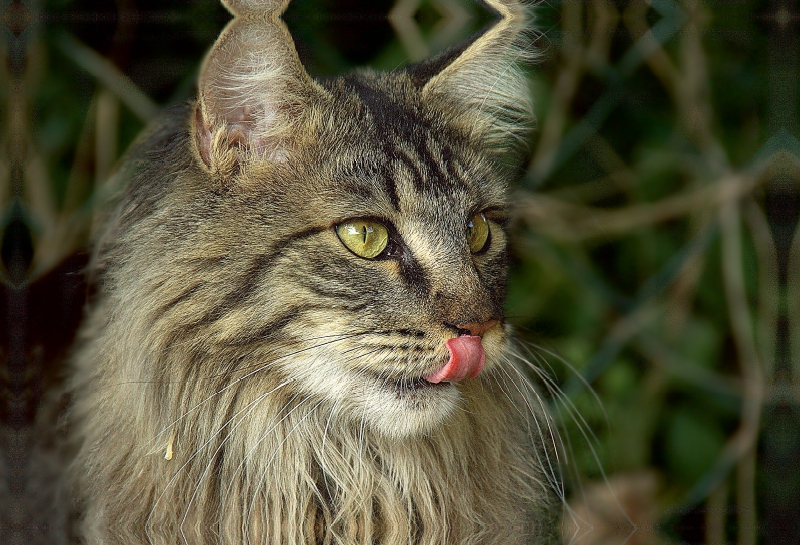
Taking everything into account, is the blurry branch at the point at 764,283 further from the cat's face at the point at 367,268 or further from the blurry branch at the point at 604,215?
the cat's face at the point at 367,268

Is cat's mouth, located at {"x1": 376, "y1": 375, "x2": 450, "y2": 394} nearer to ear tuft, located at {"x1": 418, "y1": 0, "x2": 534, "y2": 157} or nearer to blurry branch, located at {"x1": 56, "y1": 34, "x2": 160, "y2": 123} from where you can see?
ear tuft, located at {"x1": 418, "y1": 0, "x2": 534, "y2": 157}

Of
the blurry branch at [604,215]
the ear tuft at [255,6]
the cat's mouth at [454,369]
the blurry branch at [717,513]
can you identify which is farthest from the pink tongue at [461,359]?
the blurry branch at [604,215]

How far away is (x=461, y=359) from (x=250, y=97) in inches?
20.9

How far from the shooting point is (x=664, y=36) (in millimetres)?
2283

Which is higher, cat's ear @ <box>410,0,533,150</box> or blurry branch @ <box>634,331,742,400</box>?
cat's ear @ <box>410,0,533,150</box>

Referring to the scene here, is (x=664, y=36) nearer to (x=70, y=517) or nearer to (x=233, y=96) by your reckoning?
(x=233, y=96)

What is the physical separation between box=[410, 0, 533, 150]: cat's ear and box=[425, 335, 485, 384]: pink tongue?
20.0 inches

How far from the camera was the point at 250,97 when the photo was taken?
1285 mm

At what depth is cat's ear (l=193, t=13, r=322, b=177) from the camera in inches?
47.6

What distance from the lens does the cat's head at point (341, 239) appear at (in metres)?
1.20

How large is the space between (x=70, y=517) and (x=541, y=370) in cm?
88

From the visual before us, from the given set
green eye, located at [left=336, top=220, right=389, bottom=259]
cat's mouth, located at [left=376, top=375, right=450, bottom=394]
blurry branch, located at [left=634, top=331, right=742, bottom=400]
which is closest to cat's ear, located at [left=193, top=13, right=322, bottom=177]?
green eye, located at [left=336, top=220, right=389, bottom=259]

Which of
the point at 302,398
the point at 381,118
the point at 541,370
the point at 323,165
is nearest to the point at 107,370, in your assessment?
the point at 302,398

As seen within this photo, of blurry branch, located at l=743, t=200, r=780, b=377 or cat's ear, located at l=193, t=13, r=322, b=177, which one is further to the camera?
blurry branch, located at l=743, t=200, r=780, b=377
